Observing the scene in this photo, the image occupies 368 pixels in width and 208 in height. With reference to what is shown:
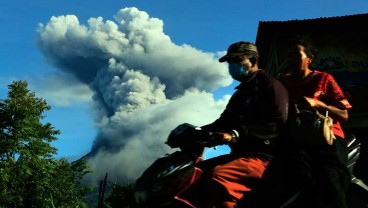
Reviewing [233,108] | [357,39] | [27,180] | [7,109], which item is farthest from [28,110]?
[233,108]

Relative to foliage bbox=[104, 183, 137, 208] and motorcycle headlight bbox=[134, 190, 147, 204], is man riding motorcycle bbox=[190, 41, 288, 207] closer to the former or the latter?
motorcycle headlight bbox=[134, 190, 147, 204]

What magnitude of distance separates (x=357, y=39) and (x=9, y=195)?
81.4ft

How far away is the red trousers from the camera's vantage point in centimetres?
284

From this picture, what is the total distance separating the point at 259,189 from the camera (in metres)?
2.98

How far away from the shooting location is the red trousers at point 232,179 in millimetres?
2838

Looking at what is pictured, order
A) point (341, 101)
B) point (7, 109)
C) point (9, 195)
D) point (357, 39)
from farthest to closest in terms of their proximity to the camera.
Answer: point (7, 109) → point (9, 195) → point (357, 39) → point (341, 101)

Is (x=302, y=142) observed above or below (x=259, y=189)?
above

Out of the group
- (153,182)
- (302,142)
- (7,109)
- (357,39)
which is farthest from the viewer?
(7,109)

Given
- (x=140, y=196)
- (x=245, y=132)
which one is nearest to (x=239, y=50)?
(x=245, y=132)

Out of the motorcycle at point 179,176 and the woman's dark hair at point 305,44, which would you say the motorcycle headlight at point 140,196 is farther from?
the woman's dark hair at point 305,44

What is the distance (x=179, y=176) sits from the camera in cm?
288

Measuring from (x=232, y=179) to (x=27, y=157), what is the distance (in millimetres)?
32551

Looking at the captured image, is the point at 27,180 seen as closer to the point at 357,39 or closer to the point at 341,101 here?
the point at 357,39

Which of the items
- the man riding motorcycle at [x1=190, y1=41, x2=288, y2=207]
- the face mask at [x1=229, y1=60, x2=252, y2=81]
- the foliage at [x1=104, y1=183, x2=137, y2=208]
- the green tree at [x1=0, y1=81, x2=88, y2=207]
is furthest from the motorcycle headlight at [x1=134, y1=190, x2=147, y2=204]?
the foliage at [x1=104, y1=183, x2=137, y2=208]
